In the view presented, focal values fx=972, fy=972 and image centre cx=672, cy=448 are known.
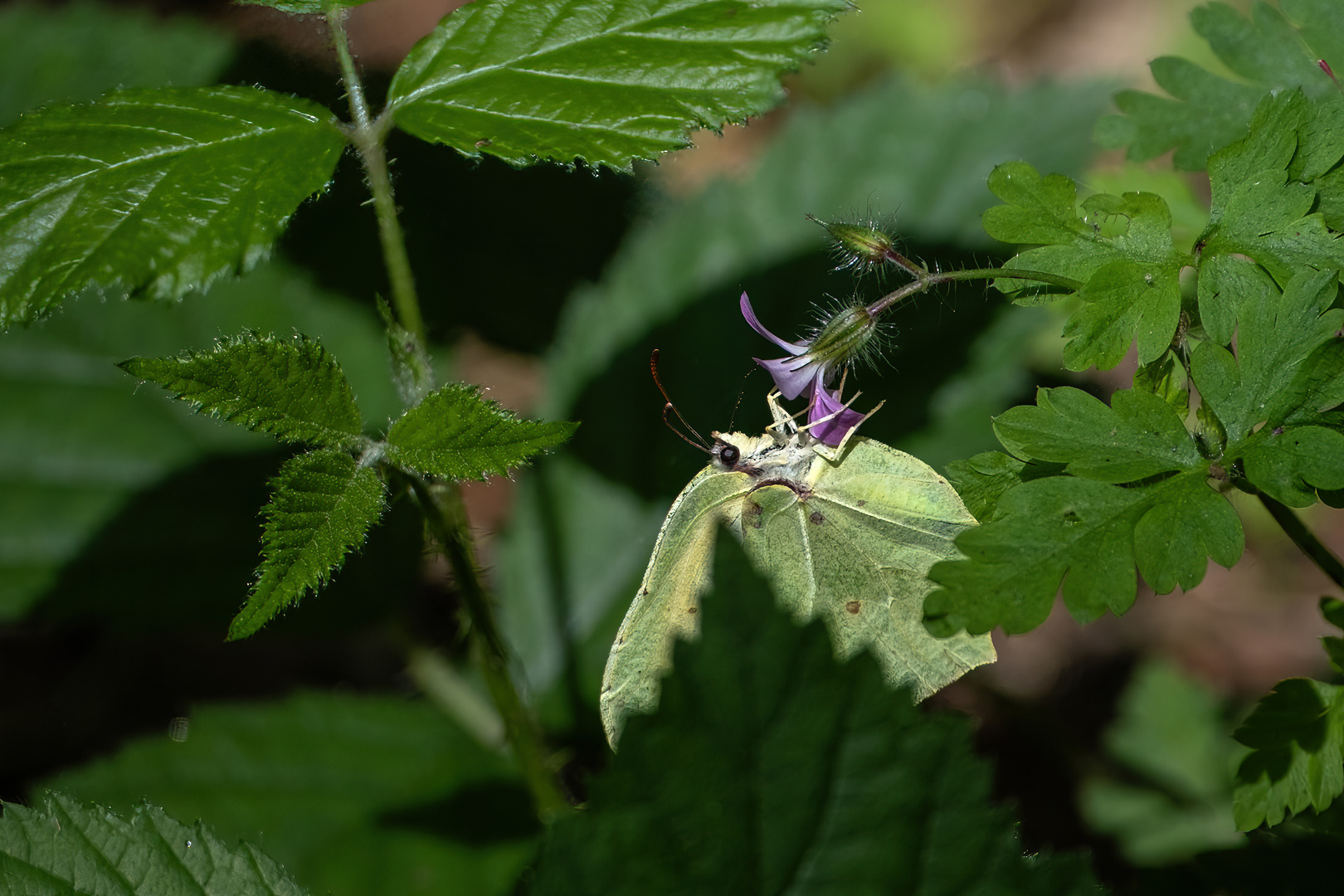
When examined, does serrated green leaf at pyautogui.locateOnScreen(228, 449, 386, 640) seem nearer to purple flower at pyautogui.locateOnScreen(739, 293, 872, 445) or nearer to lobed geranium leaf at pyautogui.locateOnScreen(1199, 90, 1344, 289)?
purple flower at pyautogui.locateOnScreen(739, 293, 872, 445)

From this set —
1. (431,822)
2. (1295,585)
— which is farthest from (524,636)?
(1295,585)

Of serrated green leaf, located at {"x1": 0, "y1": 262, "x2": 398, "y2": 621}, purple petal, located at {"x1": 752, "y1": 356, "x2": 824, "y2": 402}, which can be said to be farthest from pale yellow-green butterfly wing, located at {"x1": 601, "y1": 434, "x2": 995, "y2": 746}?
serrated green leaf, located at {"x1": 0, "y1": 262, "x2": 398, "y2": 621}

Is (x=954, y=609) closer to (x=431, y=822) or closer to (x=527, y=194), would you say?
(x=431, y=822)

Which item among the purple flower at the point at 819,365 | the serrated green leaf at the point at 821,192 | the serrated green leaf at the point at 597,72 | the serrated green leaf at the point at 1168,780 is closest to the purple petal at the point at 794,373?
the purple flower at the point at 819,365

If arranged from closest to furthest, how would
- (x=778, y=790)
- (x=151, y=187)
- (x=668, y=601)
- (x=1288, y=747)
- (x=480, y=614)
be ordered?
(x=778, y=790)
(x=1288, y=747)
(x=151, y=187)
(x=480, y=614)
(x=668, y=601)

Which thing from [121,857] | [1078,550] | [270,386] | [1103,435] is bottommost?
[121,857]

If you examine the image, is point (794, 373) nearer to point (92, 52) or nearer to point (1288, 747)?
point (1288, 747)

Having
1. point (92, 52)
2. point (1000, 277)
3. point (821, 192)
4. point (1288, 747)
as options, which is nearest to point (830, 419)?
point (1000, 277)
